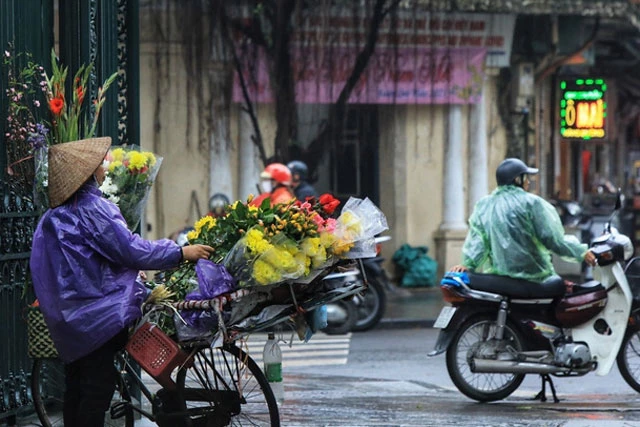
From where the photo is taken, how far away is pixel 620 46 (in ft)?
88.3

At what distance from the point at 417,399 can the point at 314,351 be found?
3.91 m

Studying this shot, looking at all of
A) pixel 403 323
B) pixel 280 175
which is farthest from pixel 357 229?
pixel 403 323

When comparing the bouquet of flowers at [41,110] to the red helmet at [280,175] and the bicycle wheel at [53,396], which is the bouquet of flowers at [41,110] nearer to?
the bicycle wheel at [53,396]

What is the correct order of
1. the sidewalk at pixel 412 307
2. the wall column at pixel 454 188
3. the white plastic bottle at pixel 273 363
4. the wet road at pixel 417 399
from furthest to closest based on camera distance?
1. the wall column at pixel 454 188
2. the sidewalk at pixel 412 307
3. the wet road at pixel 417 399
4. the white plastic bottle at pixel 273 363

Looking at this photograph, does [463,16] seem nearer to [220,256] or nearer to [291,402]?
[291,402]

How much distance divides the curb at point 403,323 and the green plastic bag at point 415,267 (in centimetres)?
441

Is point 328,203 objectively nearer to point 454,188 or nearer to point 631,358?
point 631,358

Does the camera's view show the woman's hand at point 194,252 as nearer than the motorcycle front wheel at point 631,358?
Yes

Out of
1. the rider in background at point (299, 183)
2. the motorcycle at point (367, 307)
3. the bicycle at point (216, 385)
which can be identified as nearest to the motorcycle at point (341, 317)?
the motorcycle at point (367, 307)

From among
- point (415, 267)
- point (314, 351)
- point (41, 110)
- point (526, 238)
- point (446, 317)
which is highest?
point (41, 110)

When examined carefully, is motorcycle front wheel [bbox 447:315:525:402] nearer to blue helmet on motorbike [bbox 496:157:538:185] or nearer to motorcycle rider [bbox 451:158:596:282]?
motorcycle rider [bbox 451:158:596:282]

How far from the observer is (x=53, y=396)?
325 inches

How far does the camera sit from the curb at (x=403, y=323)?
54.6 feet

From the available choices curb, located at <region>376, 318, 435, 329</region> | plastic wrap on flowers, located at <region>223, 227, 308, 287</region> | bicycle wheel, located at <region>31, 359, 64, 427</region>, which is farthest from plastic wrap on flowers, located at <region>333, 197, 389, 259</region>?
curb, located at <region>376, 318, 435, 329</region>
